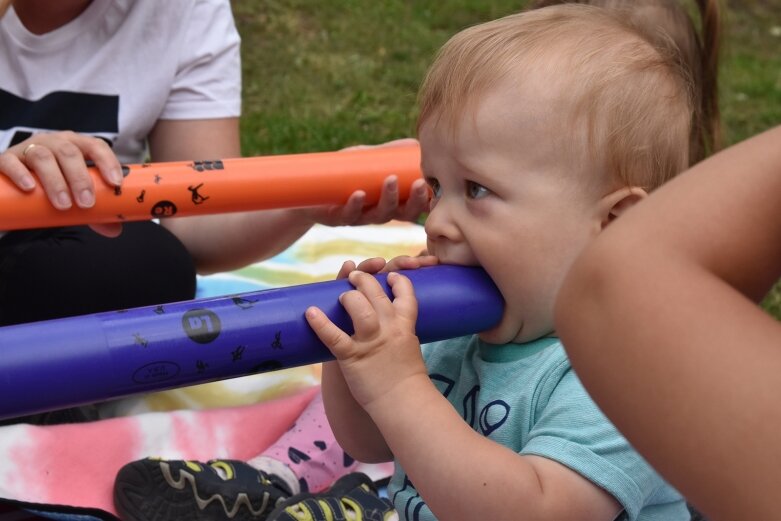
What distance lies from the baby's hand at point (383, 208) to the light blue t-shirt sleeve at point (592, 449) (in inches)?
22.8

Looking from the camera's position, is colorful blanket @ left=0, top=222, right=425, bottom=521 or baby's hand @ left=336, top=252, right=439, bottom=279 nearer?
baby's hand @ left=336, top=252, right=439, bottom=279

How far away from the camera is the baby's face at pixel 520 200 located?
4.02ft

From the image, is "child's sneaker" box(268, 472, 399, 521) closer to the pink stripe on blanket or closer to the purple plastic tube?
the pink stripe on blanket

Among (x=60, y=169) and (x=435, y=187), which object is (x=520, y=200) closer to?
(x=435, y=187)

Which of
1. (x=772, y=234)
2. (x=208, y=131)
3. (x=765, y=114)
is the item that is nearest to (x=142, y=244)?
(x=208, y=131)

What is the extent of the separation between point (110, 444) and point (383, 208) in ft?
2.00

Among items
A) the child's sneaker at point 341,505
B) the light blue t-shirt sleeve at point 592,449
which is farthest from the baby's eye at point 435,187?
the child's sneaker at point 341,505

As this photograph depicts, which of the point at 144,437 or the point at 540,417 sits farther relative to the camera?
the point at 144,437

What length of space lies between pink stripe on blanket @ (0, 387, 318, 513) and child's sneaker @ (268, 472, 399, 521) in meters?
0.25

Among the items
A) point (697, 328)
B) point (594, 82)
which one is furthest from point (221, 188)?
point (697, 328)

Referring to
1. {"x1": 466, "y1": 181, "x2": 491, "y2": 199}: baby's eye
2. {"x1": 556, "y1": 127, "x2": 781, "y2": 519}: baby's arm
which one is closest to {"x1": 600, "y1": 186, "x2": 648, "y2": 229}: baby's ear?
{"x1": 466, "y1": 181, "x2": 491, "y2": 199}: baby's eye

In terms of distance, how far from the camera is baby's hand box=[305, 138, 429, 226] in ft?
5.57

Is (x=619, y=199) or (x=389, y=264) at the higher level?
(x=619, y=199)

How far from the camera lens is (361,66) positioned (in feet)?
14.3
